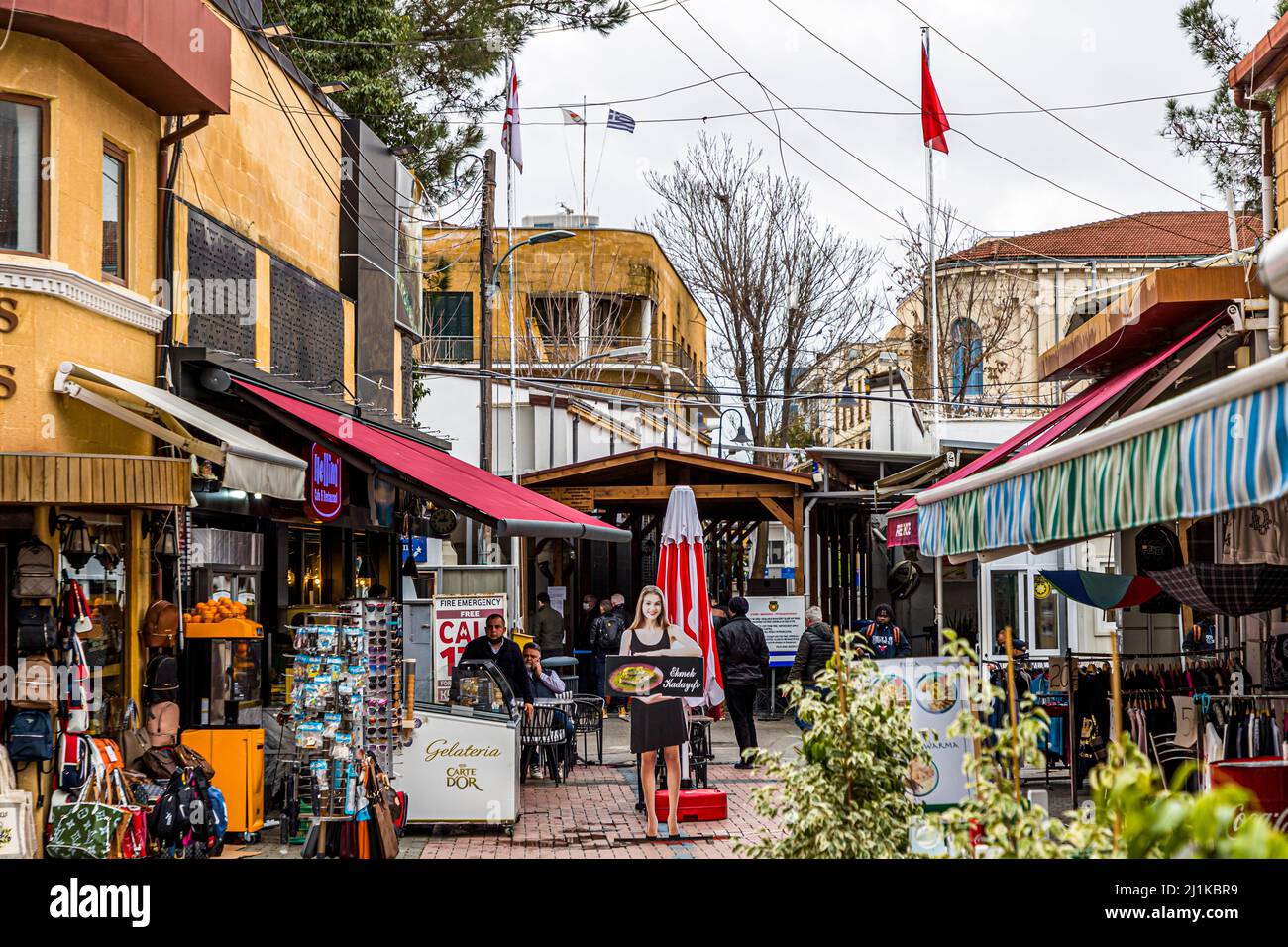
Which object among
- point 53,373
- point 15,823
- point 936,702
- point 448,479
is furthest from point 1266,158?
point 15,823

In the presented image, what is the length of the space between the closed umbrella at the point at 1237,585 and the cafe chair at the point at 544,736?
21.0 feet

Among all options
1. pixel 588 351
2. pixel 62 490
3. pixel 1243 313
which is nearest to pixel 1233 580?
pixel 1243 313

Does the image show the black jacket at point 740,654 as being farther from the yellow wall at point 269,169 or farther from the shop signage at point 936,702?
the yellow wall at point 269,169

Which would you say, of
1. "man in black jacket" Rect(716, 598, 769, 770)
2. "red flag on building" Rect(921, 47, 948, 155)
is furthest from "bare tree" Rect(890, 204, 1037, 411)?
"man in black jacket" Rect(716, 598, 769, 770)

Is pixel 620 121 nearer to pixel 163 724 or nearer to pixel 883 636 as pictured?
pixel 883 636

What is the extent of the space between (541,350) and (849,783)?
121ft

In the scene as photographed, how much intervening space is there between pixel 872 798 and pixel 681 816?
6.24 meters

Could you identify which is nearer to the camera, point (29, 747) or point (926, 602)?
point (29, 747)

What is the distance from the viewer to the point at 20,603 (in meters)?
9.19

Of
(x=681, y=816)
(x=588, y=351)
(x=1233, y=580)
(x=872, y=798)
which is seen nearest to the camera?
(x=872, y=798)

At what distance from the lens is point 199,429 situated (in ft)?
34.0

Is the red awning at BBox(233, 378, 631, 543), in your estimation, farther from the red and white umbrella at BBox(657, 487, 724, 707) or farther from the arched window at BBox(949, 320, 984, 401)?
the arched window at BBox(949, 320, 984, 401)

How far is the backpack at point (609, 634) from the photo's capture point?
20256mm
